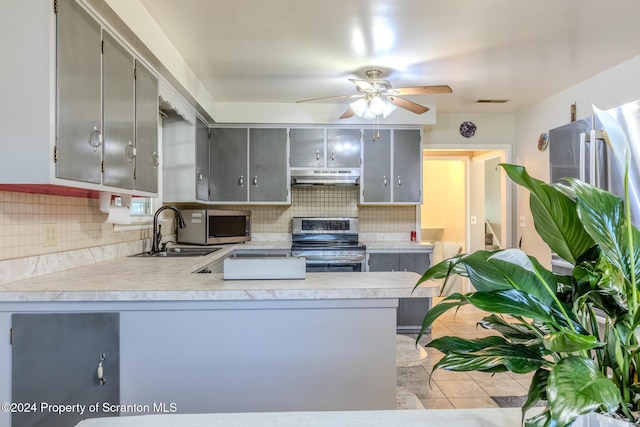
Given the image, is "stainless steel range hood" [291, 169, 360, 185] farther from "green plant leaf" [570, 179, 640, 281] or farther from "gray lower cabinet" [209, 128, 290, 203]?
"green plant leaf" [570, 179, 640, 281]

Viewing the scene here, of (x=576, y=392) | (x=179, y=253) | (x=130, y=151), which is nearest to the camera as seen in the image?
(x=576, y=392)

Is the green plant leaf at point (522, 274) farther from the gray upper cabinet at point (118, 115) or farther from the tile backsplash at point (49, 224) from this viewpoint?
the tile backsplash at point (49, 224)

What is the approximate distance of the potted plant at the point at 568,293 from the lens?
1.64 feet

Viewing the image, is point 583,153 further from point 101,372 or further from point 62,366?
point 62,366

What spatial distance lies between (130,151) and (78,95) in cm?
53

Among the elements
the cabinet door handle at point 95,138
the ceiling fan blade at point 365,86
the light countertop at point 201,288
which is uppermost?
the ceiling fan blade at point 365,86

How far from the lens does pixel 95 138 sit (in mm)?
1709

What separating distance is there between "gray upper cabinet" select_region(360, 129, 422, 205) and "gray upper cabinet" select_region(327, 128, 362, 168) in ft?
0.29

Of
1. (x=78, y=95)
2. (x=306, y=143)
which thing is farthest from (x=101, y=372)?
(x=306, y=143)

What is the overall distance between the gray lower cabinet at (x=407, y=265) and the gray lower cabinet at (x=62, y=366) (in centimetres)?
280

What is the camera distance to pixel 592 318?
556mm

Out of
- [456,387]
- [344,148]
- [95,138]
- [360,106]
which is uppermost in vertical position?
[360,106]

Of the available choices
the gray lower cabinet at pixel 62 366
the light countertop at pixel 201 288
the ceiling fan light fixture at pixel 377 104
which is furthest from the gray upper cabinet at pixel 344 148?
the gray lower cabinet at pixel 62 366

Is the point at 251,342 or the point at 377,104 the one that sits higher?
the point at 377,104
